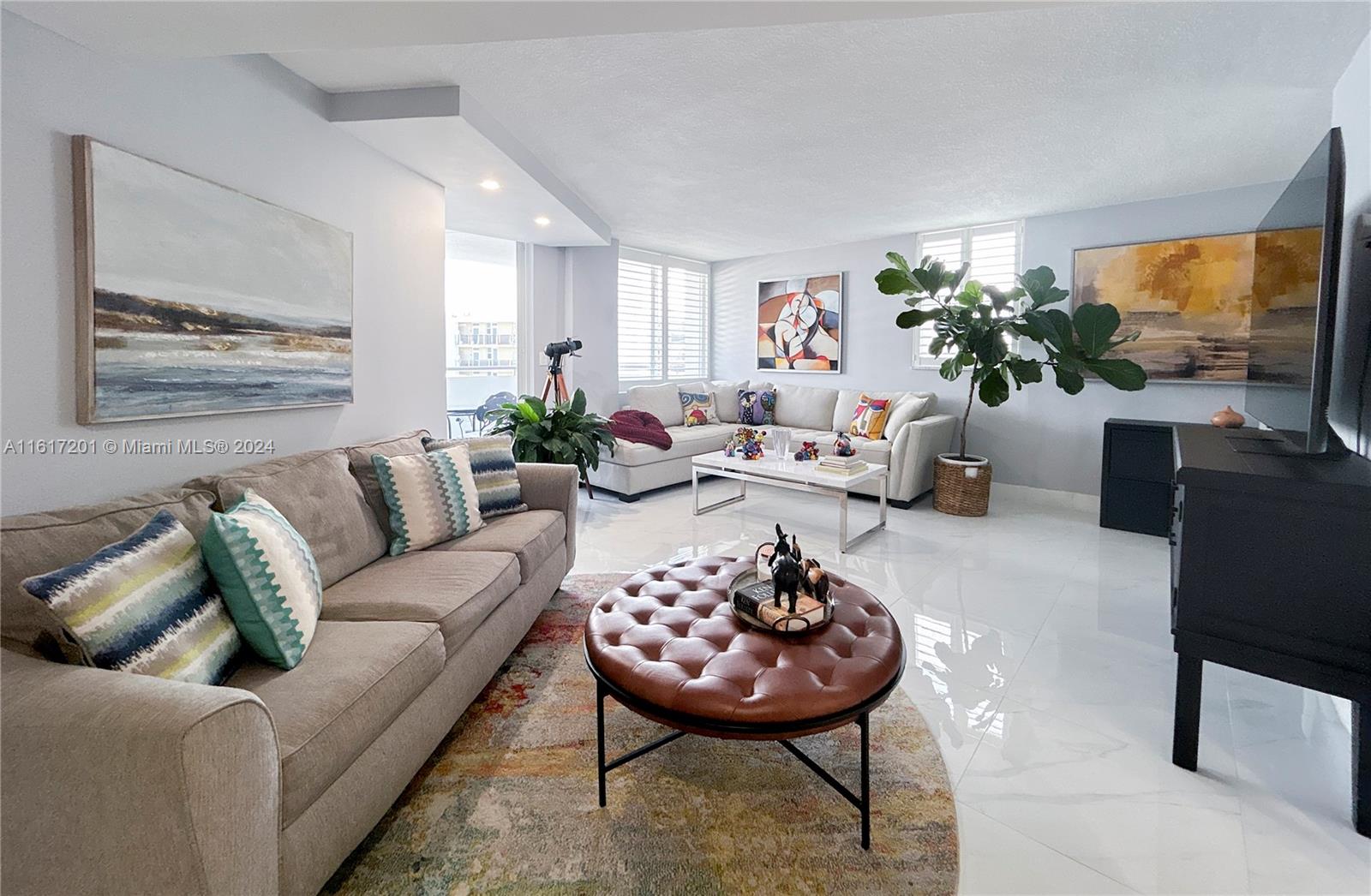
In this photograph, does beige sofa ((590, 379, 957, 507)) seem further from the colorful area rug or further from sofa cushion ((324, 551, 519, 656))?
the colorful area rug

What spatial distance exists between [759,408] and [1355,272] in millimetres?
4616

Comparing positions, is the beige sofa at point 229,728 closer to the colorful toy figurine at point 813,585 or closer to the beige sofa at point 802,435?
the colorful toy figurine at point 813,585

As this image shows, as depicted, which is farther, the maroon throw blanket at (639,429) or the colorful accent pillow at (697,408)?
the colorful accent pillow at (697,408)

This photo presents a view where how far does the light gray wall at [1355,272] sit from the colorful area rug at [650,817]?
1.84m

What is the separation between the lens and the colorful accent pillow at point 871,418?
17.5 ft

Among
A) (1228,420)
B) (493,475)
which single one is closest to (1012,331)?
(1228,420)

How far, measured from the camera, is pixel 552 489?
121 inches

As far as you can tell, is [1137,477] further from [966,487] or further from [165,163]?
[165,163]

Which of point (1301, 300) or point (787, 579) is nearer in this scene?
point (787, 579)

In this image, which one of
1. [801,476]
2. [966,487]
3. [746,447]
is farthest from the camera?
[966,487]

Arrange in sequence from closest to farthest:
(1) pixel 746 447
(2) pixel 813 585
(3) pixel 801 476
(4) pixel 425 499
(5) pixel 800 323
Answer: (2) pixel 813 585 → (4) pixel 425 499 → (3) pixel 801 476 → (1) pixel 746 447 → (5) pixel 800 323

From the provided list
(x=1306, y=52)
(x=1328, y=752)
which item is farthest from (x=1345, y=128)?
(x=1328, y=752)

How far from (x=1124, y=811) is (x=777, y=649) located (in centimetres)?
104

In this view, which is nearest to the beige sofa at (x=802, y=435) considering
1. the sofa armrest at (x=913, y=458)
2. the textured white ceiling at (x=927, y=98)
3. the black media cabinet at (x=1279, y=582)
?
the sofa armrest at (x=913, y=458)
